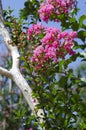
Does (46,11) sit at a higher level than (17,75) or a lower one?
higher

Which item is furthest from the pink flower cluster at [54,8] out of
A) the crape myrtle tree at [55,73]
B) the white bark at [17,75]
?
the white bark at [17,75]

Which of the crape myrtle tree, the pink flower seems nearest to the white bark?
the crape myrtle tree

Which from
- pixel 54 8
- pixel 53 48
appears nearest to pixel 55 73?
pixel 53 48

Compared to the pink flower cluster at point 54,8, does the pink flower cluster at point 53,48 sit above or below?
below

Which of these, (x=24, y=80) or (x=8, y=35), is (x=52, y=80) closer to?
(x=24, y=80)

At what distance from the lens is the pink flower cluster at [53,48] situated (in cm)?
265

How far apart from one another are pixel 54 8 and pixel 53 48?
0.41 metres

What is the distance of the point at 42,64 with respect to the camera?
2645 mm

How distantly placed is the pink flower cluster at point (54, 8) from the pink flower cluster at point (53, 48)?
0.59 ft

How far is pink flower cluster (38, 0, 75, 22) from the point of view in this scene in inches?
112

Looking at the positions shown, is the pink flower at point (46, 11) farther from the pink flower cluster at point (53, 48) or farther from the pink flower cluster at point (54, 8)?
the pink flower cluster at point (53, 48)

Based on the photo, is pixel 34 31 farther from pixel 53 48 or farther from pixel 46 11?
pixel 53 48

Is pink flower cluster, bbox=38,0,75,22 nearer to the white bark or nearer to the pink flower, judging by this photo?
the pink flower

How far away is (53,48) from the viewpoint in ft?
8.66
